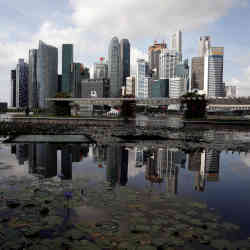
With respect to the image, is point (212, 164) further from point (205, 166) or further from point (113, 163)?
point (113, 163)

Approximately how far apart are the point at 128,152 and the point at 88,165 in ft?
13.8

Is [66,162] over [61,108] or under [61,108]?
under

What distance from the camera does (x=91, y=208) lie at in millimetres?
6859

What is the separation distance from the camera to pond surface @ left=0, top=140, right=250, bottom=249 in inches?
293

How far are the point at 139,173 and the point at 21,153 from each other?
782 cm

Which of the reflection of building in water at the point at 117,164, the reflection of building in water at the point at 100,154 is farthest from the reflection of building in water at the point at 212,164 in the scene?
the reflection of building in water at the point at 100,154

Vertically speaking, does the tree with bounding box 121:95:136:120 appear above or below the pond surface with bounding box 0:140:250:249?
above

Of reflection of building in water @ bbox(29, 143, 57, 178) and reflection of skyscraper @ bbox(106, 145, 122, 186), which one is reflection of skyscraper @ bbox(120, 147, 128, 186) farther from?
reflection of building in water @ bbox(29, 143, 57, 178)

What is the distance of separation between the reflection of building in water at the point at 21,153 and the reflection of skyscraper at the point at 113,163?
14.4 feet

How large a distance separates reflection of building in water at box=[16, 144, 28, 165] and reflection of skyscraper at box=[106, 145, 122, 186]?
440cm

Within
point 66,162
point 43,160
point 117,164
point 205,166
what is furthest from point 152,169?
point 43,160

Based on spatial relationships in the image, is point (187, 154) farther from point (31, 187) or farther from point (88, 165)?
point (31, 187)

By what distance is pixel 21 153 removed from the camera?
15.2 meters

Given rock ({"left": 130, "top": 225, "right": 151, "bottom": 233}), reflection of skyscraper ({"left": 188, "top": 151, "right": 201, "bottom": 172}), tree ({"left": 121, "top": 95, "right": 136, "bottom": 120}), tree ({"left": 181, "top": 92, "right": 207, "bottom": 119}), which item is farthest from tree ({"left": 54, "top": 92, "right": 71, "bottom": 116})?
rock ({"left": 130, "top": 225, "right": 151, "bottom": 233})
